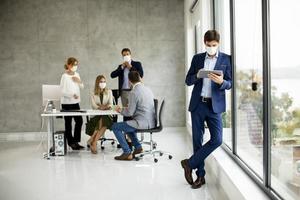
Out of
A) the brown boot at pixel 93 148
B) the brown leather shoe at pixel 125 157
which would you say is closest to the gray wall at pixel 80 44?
the brown boot at pixel 93 148

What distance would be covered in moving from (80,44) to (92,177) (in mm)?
4694

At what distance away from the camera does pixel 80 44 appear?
8.95 m

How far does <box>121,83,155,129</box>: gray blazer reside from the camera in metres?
5.55

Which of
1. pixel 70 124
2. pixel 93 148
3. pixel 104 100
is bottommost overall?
pixel 93 148

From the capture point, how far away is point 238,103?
4.48 m

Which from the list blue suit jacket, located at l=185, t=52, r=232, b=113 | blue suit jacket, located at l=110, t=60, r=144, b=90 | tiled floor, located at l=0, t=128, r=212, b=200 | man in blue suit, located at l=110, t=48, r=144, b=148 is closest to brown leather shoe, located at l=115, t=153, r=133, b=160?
tiled floor, located at l=0, t=128, r=212, b=200

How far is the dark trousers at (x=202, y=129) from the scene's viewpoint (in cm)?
400

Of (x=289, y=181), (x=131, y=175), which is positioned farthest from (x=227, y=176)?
(x=131, y=175)

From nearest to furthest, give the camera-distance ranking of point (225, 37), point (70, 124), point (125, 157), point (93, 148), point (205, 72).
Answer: point (205, 72), point (225, 37), point (125, 157), point (93, 148), point (70, 124)

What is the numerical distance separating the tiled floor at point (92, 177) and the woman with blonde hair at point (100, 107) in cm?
30

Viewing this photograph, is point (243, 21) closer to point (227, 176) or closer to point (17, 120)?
point (227, 176)

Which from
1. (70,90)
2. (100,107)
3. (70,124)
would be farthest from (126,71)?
(70,124)

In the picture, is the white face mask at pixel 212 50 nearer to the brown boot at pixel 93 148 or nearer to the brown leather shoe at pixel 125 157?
the brown leather shoe at pixel 125 157

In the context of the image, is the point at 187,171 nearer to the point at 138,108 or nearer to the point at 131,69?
the point at 138,108
